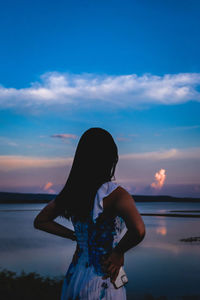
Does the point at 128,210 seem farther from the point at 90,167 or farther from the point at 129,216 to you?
the point at 90,167

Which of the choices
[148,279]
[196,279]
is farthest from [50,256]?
[196,279]

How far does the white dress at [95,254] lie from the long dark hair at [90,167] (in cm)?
9

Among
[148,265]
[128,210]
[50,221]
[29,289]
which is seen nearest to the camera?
[128,210]

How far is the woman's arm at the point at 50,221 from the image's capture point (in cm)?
281

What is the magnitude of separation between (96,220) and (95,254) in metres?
0.27

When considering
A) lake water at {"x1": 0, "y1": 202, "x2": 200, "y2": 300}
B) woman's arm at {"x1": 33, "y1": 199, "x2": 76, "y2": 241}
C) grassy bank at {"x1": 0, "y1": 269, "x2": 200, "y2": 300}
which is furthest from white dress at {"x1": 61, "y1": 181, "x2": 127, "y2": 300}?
lake water at {"x1": 0, "y1": 202, "x2": 200, "y2": 300}

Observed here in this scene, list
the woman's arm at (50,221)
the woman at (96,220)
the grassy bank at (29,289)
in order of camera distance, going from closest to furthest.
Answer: the woman at (96,220) < the woman's arm at (50,221) < the grassy bank at (29,289)

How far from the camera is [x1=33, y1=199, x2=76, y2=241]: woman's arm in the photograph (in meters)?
2.81

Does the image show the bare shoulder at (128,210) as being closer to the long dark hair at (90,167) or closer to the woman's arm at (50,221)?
the long dark hair at (90,167)

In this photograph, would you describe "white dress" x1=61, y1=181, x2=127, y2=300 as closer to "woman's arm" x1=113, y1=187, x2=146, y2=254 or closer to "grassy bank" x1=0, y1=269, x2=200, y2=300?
"woman's arm" x1=113, y1=187, x2=146, y2=254

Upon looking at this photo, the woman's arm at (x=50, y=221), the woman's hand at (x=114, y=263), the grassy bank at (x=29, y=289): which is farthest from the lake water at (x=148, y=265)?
the woman's hand at (x=114, y=263)

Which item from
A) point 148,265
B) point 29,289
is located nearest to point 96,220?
point 29,289

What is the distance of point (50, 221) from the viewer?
2924 millimetres

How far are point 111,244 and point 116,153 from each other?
2.29 ft
